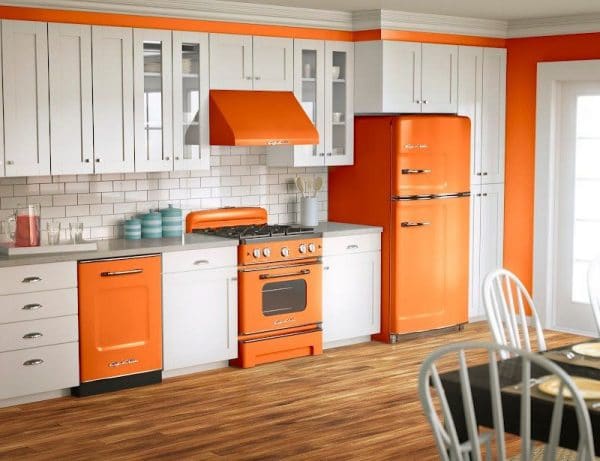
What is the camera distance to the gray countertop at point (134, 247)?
18.8 feet

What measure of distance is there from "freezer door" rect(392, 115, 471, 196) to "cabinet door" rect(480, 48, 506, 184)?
447mm

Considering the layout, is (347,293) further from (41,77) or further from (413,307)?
(41,77)

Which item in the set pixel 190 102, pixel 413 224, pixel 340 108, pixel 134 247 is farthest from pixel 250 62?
pixel 413 224

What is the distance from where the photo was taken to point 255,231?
682 cm

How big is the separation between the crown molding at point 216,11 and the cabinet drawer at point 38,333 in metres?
1.86

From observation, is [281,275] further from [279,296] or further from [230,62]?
[230,62]

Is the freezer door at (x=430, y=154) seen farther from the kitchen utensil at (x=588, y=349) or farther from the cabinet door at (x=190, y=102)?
the kitchen utensil at (x=588, y=349)

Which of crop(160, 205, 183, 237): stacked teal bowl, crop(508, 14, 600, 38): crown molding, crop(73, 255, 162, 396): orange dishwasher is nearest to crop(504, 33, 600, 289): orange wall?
crop(508, 14, 600, 38): crown molding

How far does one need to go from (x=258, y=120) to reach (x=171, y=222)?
0.91m

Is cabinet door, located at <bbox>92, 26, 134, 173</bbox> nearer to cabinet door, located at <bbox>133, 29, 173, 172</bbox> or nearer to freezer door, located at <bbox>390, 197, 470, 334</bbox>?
cabinet door, located at <bbox>133, 29, 173, 172</bbox>

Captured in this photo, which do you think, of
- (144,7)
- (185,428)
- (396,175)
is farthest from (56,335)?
(396,175)

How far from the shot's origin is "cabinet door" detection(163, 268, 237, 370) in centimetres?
633

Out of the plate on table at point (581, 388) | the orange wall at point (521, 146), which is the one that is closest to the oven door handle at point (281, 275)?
the orange wall at point (521, 146)

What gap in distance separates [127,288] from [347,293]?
1834mm
